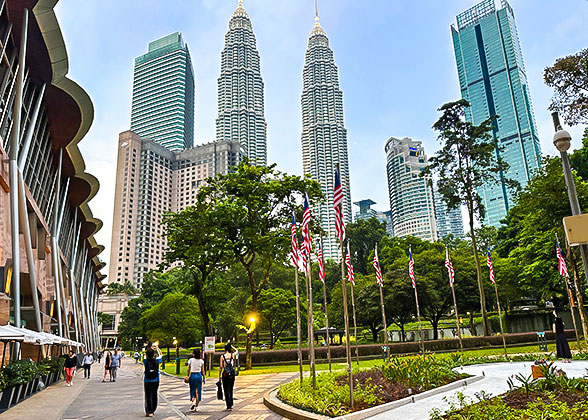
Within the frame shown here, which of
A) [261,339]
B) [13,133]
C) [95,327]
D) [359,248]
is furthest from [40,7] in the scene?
[359,248]

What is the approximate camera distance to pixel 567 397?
8289 millimetres

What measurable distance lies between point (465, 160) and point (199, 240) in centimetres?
2504

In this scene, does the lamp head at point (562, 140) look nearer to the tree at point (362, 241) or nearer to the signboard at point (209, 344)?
the signboard at point (209, 344)

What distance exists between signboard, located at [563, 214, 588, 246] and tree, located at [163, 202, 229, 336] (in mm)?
25697

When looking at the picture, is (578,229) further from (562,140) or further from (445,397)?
(445,397)

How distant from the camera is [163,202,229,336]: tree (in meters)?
30.2

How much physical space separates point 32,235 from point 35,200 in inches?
101

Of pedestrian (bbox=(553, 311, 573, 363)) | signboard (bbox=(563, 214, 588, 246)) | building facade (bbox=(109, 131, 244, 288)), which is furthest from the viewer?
building facade (bbox=(109, 131, 244, 288))

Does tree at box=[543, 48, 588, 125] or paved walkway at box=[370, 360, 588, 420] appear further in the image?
tree at box=[543, 48, 588, 125]

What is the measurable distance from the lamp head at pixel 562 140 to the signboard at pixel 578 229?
2137 millimetres

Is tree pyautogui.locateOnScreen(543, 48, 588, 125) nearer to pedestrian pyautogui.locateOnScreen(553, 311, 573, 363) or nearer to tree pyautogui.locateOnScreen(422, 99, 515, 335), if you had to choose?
pedestrian pyautogui.locateOnScreen(553, 311, 573, 363)

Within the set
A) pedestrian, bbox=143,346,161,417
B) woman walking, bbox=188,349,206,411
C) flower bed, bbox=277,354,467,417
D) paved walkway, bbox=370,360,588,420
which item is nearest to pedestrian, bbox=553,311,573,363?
paved walkway, bbox=370,360,588,420

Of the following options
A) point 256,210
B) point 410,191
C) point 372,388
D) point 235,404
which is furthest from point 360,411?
point 410,191

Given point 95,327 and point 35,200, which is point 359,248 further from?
point 35,200
